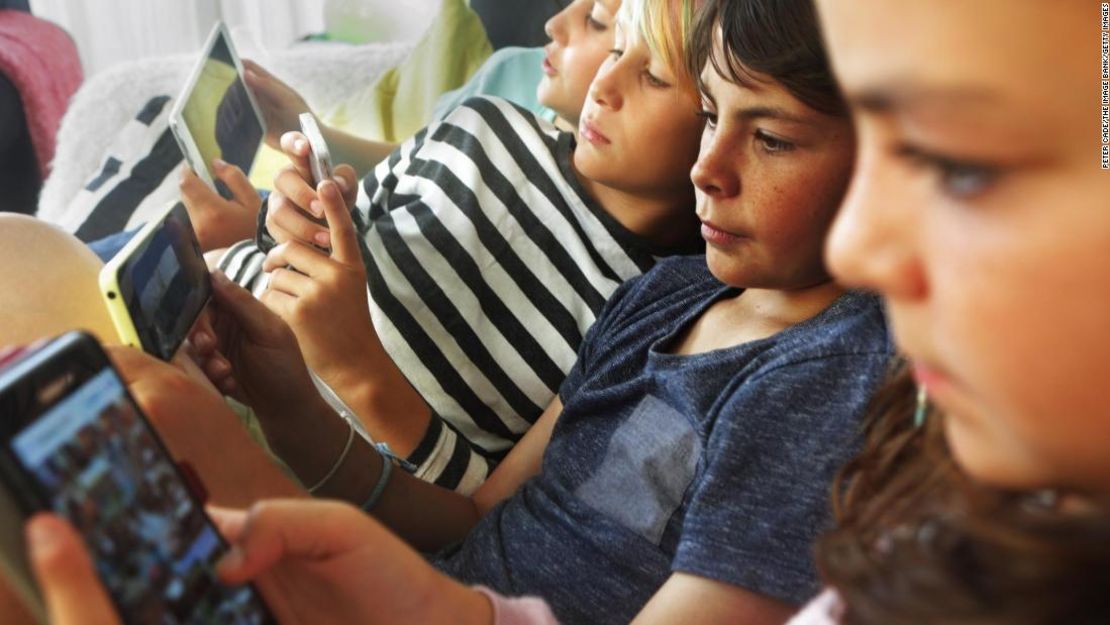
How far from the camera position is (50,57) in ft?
5.60

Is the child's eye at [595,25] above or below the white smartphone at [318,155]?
above

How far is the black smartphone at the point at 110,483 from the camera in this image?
0.41 meters

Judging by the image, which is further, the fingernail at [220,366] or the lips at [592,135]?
the lips at [592,135]

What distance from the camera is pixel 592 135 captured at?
1.03 m

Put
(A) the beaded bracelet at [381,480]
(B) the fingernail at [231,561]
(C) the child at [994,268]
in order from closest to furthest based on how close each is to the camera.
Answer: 1. (C) the child at [994,268]
2. (B) the fingernail at [231,561]
3. (A) the beaded bracelet at [381,480]

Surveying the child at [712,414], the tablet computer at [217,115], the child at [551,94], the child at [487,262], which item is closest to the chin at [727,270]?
the child at [712,414]

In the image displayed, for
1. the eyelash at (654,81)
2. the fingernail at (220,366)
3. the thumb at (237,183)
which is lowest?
the thumb at (237,183)

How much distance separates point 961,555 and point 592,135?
0.67 meters

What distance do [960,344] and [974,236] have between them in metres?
0.04

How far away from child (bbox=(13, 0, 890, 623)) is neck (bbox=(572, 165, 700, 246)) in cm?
12

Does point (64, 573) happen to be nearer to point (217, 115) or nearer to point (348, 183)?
point (348, 183)

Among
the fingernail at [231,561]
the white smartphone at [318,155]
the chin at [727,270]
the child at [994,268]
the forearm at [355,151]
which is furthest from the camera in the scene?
the forearm at [355,151]

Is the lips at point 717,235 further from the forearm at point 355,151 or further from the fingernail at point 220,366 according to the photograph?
the forearm at point 355,151

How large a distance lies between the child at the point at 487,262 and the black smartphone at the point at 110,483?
487 mm
